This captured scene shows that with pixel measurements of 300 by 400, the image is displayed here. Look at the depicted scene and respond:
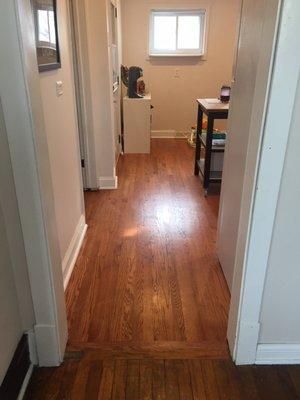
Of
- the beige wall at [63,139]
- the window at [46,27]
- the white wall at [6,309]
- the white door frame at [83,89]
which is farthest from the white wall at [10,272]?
the white door frame at [83,89]

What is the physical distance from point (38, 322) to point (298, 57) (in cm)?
140

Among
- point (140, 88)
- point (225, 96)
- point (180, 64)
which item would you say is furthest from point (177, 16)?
point (225, 96)

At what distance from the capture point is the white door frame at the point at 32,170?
1.04 metres

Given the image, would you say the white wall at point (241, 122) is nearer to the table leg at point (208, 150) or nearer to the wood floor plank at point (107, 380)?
the wood floor plank at point (107, 380)

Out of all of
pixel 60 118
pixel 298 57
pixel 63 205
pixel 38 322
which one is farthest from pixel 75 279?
pixel 298 57

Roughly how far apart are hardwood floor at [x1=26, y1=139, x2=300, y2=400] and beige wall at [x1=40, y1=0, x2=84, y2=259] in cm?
33

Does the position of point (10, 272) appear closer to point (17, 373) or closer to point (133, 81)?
point (17, 373)

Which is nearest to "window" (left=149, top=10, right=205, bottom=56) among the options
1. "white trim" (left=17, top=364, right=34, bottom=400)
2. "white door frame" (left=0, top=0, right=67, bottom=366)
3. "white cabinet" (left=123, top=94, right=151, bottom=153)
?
"white cabinet" (left=123, top=94, right=151, bottom=153)

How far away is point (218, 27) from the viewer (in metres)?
5.19

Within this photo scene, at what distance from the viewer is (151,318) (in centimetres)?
179

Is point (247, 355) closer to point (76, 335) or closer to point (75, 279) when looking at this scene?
point (76, 335)

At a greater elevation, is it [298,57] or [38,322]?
[298,57]

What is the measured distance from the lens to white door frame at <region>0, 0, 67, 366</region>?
1045 mm

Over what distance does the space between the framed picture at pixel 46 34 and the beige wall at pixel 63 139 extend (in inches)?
2.3
